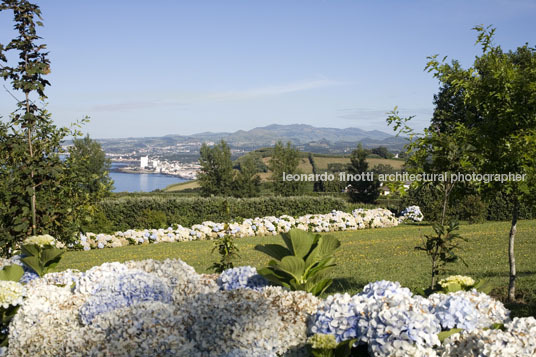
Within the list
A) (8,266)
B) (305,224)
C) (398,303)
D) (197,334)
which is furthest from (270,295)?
(305,224)

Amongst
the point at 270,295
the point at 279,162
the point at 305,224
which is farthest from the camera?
the point at 279,162

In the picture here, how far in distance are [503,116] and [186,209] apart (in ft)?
50.1

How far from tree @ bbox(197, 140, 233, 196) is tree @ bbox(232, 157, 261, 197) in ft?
2.17

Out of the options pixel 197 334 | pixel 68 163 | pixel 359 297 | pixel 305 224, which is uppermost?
pixel 68 163

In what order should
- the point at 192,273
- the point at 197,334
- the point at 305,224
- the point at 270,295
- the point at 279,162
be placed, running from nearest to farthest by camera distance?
1. the point at 197,334
2. the point at 270,295
3. the point at 192,273
4. the point at 305,224
5. the point at 279,162

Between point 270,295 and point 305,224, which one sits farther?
point 305,224

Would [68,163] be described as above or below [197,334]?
above

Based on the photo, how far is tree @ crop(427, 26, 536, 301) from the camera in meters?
5.10

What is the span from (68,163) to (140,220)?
12.8 meters

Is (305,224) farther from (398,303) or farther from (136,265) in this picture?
(398,303)

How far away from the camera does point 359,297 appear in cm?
257

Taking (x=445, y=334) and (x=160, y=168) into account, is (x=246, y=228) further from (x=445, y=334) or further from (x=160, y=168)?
(x=160, y=168)

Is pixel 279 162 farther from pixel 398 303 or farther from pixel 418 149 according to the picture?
pixel 398 303

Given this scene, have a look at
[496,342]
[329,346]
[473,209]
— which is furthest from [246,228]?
[496,342]
